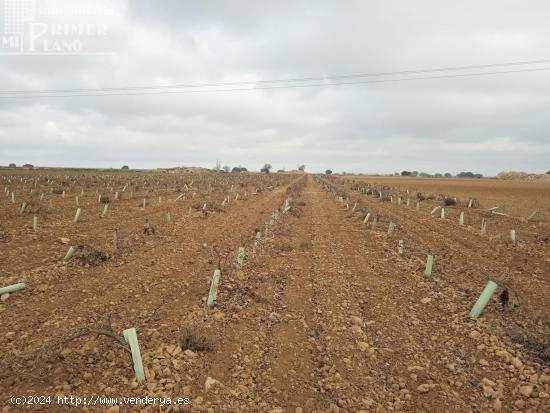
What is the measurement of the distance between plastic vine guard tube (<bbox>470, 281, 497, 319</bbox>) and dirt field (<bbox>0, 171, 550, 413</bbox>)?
15 cm

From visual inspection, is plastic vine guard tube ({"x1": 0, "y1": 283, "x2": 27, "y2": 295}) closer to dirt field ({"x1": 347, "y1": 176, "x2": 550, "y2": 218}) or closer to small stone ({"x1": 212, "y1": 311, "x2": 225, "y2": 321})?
small stone ({"x1": 212, "y1": 311, "x2": 225, "y2": 321})

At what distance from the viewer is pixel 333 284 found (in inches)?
290

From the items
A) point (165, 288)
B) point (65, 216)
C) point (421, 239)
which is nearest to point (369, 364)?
point (165, 288)

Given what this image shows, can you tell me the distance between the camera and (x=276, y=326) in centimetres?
543

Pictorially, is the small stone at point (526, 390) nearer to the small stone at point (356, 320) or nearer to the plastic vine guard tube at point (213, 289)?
the small stone at point (356, 320)

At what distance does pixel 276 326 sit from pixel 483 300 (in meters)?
3.51

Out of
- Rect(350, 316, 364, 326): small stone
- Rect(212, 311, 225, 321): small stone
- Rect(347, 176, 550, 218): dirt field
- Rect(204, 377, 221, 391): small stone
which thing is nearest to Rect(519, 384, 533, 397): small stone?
Rect(350, 316, 364, 326): small stone

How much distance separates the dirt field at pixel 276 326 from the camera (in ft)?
12.8

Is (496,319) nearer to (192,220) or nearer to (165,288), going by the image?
(165,288)

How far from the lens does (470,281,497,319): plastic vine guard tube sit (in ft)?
18.4

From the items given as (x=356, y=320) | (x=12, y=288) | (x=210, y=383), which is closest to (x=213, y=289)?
(x=210, y=383)

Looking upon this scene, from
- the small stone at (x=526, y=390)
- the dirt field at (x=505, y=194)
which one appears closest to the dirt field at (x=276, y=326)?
the small stone at (x=526, y=390)

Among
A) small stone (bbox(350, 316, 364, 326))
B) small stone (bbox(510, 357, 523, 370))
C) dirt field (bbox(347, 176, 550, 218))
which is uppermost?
dirt field (bbox(347, 176, 550, 218))

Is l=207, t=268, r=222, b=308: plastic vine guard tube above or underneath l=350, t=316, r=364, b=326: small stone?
above
